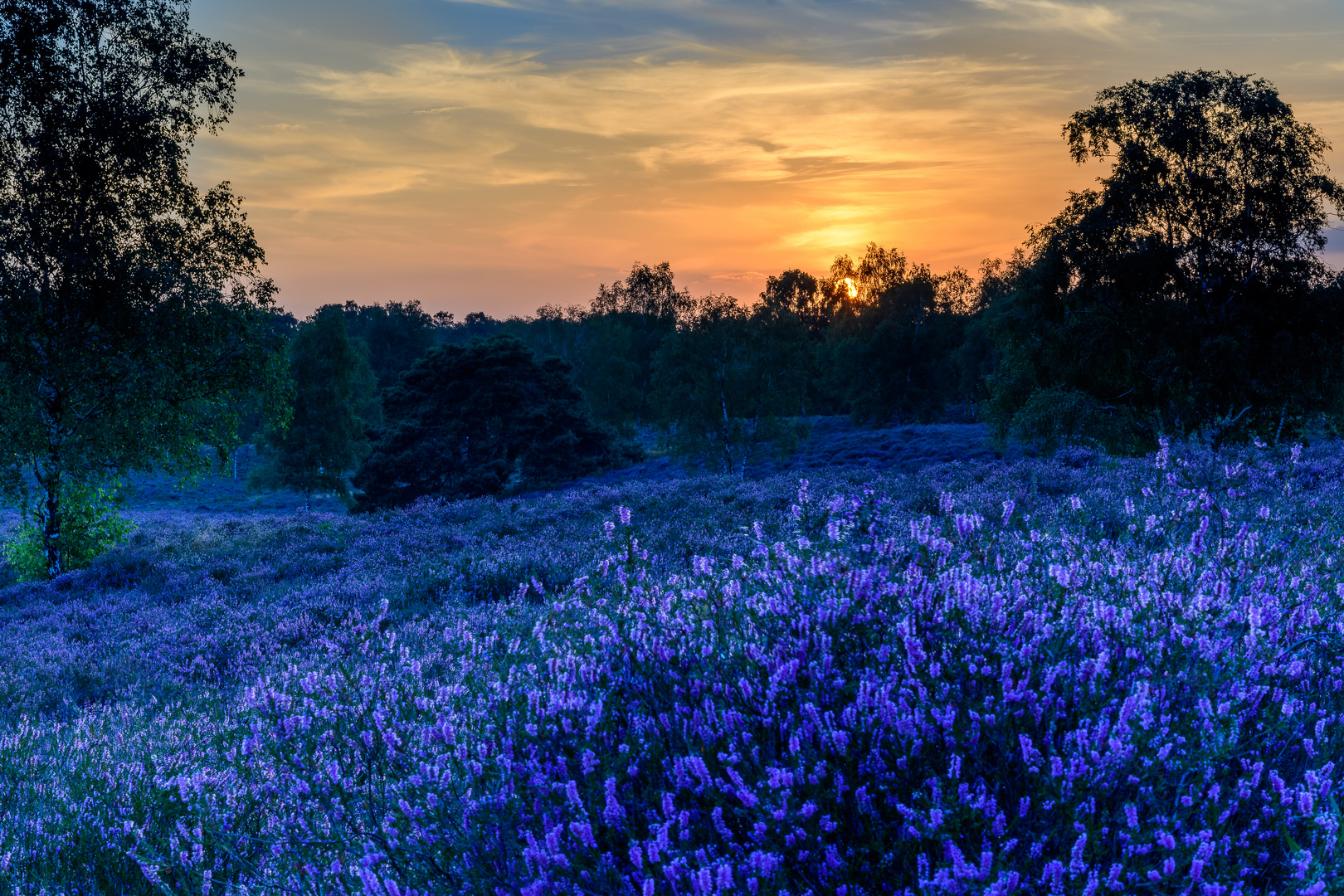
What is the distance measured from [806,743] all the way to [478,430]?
33898mm

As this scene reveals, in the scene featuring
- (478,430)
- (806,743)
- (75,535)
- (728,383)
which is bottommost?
(75,535)

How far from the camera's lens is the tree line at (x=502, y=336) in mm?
16734

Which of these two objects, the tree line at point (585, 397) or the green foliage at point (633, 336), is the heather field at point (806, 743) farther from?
the green foliage at point (633, 336)

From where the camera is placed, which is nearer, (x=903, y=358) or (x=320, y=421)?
(x=320, y=421)

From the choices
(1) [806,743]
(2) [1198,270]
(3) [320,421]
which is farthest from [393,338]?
(1) [806,743]

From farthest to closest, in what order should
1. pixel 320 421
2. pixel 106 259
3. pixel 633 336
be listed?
pixel 633 336
pixel 320 421
pixel 106 259

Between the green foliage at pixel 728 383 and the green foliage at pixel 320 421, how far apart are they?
53.0 feet

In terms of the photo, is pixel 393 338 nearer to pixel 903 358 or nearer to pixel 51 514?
pixel 903 358

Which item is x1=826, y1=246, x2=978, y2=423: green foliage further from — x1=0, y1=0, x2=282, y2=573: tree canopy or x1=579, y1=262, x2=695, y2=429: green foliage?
x1=0, y1=0, x2=282, y2=573: tree canopy

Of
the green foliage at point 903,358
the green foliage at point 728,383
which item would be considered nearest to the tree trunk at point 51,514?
the green foliage at point 728,383

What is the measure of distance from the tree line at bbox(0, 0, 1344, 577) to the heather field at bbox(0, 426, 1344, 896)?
45.8 feet

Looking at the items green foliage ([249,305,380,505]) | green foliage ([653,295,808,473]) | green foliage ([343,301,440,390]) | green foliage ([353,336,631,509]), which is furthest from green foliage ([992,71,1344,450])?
green foliage ([343,301,440,390])

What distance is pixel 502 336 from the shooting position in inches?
1444

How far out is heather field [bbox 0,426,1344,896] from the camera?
1.97 m
